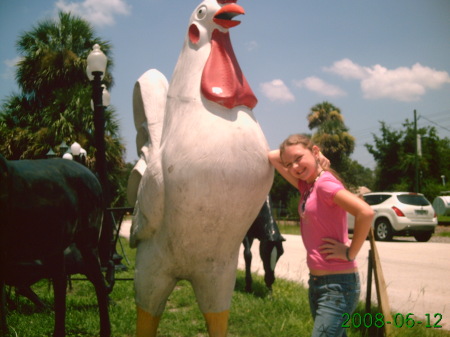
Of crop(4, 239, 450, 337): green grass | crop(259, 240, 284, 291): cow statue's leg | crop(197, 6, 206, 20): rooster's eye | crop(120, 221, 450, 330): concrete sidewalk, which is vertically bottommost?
crop(120, 221, 450, 330): concrete sidewalk

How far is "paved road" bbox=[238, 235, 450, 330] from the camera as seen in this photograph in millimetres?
4402

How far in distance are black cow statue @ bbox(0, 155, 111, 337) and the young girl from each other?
1251mm

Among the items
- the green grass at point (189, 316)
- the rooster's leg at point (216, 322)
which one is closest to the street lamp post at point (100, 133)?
the green grass at point (189, 316)

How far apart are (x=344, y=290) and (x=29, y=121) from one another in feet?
36.4

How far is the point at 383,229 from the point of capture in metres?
11.4

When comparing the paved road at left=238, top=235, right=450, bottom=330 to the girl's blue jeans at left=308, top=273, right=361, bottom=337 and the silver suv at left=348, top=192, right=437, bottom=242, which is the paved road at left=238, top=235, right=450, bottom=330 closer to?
the silver suv at left=348, top=192, right=437, bottom=242

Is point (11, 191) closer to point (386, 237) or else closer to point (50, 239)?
point (50, 239)

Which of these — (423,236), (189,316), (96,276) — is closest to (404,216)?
(423,236)

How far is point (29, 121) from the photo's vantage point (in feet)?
36.2

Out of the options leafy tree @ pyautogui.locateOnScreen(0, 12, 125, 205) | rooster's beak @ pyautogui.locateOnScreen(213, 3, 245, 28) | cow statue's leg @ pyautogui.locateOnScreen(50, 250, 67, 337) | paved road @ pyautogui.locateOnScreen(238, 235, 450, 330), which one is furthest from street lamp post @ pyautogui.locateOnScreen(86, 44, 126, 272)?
leafy tree @ pyautogui.locateOnScreen(0, 12, 125, 205)

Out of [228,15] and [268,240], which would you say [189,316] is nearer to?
[268,240]

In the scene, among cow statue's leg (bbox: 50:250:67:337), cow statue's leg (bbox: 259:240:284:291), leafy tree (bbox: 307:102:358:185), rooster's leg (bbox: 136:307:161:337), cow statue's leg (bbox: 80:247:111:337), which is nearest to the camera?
rooster's leg (bbox: 136:307:161:337)

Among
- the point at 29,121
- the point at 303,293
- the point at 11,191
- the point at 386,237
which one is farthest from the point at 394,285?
the point at 29,121

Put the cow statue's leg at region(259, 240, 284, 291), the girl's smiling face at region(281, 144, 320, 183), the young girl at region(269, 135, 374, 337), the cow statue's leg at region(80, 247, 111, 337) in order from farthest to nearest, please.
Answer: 1. the cow statue's leg at region(259, 240, 284, 291)
2. the cow statue's leg at region(80, 247, 111, 337)
3. the girl's smiling face at region(281, 144, 320, 183)
4. the young girl at region(269, 135, 374, 337)
